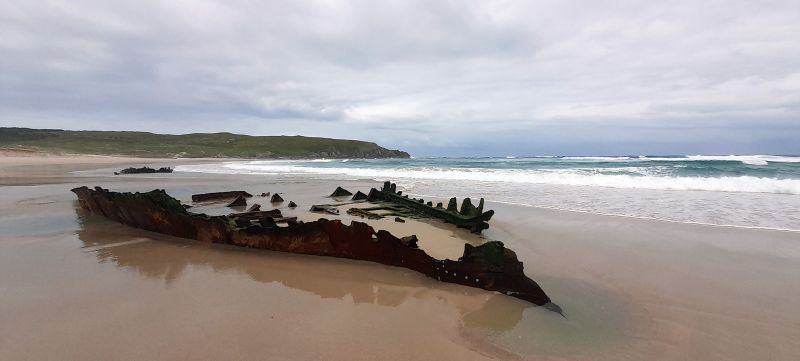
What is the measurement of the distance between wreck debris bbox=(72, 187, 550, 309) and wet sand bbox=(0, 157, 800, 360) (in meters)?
0.16

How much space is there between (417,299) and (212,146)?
110 m

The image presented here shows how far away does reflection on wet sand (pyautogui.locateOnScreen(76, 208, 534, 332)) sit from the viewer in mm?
3806

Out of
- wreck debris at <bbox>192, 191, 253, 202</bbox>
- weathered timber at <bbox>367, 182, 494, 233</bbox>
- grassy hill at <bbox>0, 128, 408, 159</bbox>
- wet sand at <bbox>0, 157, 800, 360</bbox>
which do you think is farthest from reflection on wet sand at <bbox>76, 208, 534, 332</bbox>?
grassy hill at <bbox>0, 128, 408, 159</bbox>

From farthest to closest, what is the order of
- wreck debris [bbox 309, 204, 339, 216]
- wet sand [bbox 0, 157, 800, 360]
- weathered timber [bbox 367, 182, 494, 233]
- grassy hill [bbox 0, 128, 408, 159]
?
grassy hill [bbox 0, 128, 408, 159] < wreck debris [bbox 309, 204, 339, 216] < weathered timber [bbox 367, 182, 494, 233] < wet sand [bbox 0, 157, 800, 360]

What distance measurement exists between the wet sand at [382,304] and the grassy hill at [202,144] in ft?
275

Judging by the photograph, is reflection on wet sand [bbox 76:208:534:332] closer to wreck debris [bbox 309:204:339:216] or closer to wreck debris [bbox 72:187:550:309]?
wreck debris [bbox 72:187:550:309]

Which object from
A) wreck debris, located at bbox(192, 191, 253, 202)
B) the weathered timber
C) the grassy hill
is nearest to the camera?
the weathered timber

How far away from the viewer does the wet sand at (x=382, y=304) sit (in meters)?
2.98

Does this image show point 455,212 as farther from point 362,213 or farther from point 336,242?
point 336,242

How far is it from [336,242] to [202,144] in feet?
366

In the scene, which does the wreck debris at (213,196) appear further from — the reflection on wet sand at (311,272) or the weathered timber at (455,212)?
the weathered timber at (455,212)

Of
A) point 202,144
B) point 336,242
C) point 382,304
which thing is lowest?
point 382,304

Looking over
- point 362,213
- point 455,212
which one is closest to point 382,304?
point 455,212

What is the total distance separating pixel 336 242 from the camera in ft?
17.8
